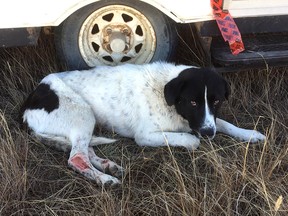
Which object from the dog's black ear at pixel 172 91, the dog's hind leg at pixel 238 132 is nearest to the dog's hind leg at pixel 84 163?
the dog's black ear at pixel 172 91

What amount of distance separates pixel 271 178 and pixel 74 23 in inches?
87.9

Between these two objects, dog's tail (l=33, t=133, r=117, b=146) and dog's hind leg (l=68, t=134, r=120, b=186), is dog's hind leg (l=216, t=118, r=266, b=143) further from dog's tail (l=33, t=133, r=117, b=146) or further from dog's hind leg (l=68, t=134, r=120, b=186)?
dog's hind leg (l=68, t=134, r=120, b=186)

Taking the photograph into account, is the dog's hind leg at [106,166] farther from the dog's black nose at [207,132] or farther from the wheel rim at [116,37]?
the wheel rim at [116,37]

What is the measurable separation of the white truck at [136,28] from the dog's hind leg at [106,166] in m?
1.14

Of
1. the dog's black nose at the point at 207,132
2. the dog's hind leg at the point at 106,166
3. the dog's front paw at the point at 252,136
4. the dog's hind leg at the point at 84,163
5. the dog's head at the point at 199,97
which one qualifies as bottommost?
the dog's front paw at the point at 252,136

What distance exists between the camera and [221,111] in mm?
4938

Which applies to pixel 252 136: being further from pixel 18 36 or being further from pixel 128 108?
pixel 18 36

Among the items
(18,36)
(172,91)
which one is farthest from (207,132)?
(18,36)

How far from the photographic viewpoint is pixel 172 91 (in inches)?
164

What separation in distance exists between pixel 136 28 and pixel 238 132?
136 cm

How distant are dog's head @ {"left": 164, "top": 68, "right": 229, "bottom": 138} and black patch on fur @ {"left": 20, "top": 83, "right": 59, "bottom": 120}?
37.6 inches

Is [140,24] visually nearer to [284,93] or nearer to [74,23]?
[74,23]

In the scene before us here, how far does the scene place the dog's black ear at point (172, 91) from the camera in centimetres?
416

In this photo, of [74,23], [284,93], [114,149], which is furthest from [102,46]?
[284,93]
